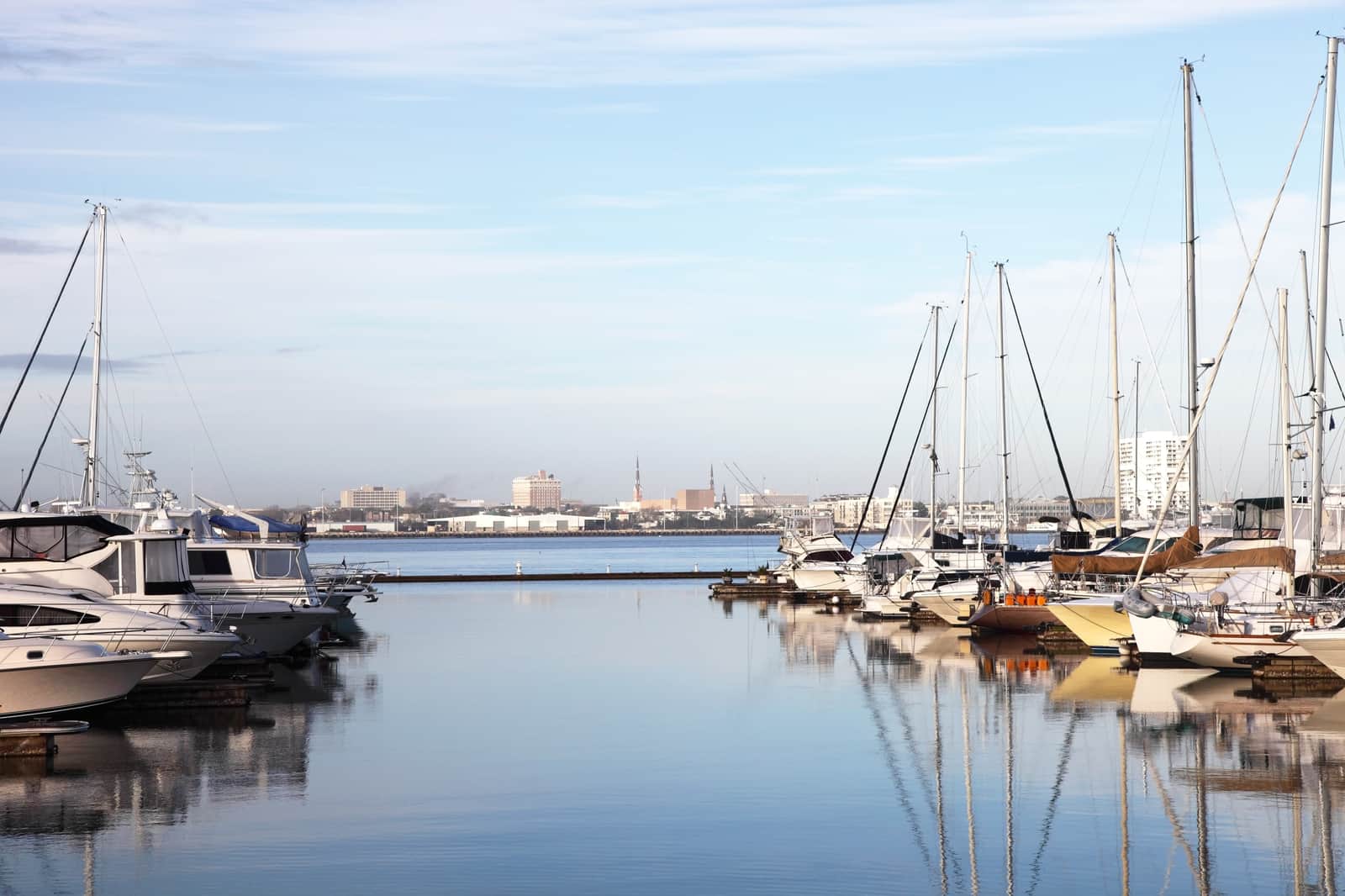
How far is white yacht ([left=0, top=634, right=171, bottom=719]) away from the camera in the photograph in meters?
21.7

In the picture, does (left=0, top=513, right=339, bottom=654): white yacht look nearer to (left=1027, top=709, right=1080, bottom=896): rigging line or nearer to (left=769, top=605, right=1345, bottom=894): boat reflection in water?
(left=769, top=605, right=1345, bottom=894): boat reflection in water

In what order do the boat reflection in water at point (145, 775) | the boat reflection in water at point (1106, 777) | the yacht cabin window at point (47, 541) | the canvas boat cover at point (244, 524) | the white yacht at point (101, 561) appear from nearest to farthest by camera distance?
1. the boat reflection in water at point (1106, 777)
2. the boat reflection in water at point (145, 775)
3. the white yacht at point (101, 561)
4. the yacht cabin window at point (47, 541)
5. the canvas boat cover at point (244, 524)

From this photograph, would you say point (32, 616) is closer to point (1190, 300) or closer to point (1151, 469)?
point (1190, 300)

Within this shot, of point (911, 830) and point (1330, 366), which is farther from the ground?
point (1330, 366)

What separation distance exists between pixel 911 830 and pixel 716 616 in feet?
120

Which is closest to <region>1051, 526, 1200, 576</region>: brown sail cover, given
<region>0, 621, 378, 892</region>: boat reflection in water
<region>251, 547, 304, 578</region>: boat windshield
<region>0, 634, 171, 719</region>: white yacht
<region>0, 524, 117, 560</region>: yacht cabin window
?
<region>0, 621, 378, 892</region>: boat reflection in water

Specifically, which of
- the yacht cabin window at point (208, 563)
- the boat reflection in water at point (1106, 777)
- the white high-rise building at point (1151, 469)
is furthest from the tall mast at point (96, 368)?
the white high-rise building at point (1151, 469)

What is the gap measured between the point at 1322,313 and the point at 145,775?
23994 mm

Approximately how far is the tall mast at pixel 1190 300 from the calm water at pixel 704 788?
599 cm

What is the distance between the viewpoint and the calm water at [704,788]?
14.5 meters

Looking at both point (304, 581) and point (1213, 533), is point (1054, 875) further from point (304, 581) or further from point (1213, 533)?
point (1213, 533)

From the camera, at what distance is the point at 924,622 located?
4688 centimetres

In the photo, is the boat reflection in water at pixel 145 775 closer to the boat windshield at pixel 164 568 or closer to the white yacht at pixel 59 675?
the white yacht at pixel 59 675

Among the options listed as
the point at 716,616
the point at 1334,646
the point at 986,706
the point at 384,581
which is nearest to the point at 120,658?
the point at 986,706
